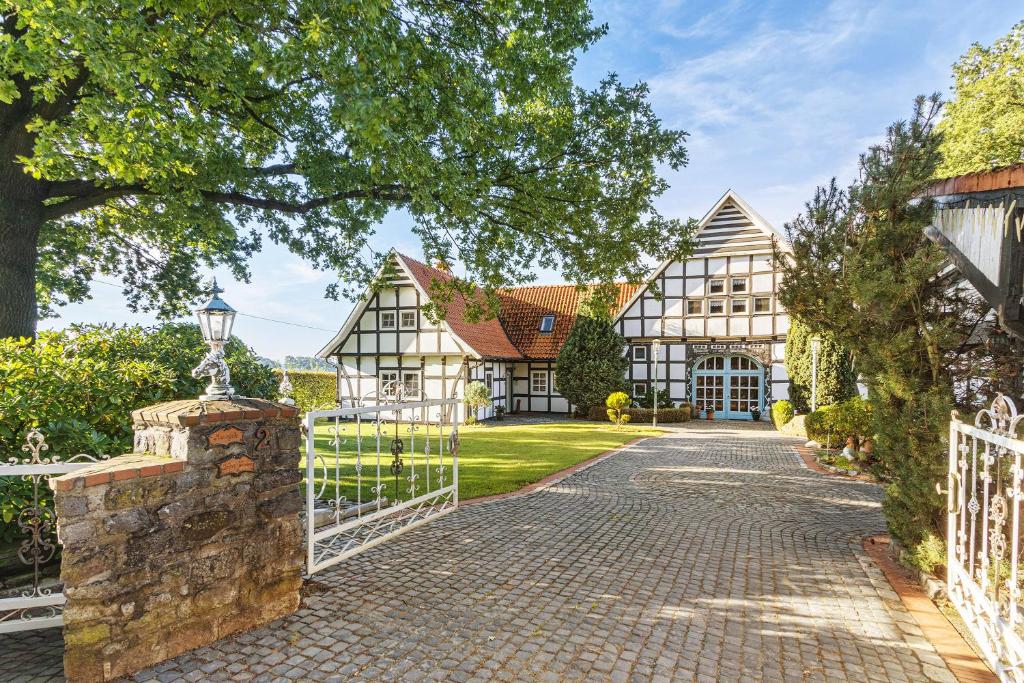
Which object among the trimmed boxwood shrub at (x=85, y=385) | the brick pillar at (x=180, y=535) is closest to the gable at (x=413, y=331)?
the trimmed boxwood shrub at (x=85, y=385)

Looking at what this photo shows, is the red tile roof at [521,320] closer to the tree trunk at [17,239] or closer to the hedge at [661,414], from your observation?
the hedge at [661,414]

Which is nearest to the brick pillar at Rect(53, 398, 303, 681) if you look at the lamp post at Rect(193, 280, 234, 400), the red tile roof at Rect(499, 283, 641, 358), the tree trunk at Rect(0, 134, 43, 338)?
the lamp post at Rect(193, 280, 234, 400)

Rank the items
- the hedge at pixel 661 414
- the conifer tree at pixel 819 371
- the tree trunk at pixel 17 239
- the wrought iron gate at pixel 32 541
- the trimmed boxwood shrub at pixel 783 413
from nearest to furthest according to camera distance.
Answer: the wrought iron gate at pixel 32 541 → the tree trunk at pixel 17 239 → the conifer tree at pixel 819 371 → the trimmed boxwood shrub at pixel 783 413 → the hedge at pixel 661 414

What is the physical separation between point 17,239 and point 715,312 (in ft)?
67.5

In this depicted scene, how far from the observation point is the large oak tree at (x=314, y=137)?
5078mm

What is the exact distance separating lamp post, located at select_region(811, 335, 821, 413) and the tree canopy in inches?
270

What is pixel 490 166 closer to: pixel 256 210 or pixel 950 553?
pixel 256 210

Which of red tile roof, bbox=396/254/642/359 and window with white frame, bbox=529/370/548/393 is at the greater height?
red tile roof, bbox=396/254/642/359

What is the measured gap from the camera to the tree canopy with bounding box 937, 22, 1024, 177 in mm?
Answer: 15819

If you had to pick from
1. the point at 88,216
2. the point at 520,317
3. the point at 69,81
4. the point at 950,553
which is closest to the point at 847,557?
the point at 950,553

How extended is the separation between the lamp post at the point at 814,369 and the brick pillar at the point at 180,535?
16.6m

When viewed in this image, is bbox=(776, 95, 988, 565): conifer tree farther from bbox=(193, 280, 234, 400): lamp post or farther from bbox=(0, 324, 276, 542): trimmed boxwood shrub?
bbox=(0, 324, 276, 542): trimmed boxwood shrub

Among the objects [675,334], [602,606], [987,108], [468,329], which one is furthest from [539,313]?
[602,606]

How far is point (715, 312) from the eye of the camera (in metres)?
20.4
